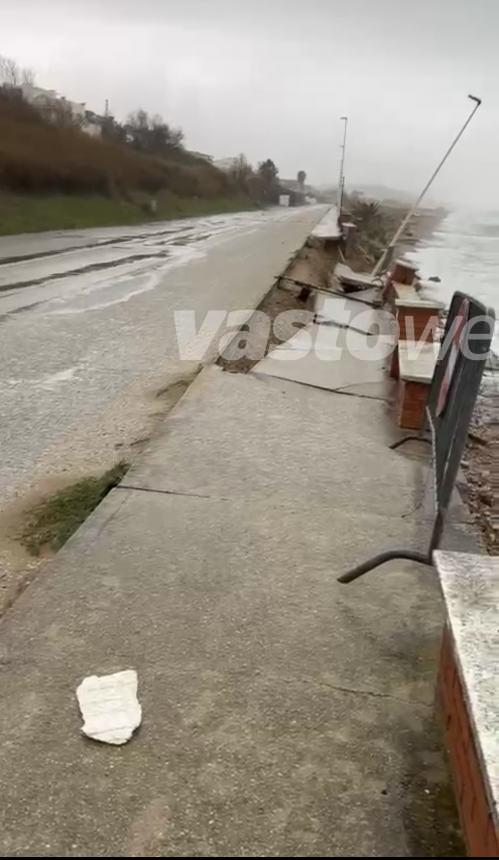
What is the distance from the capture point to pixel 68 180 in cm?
3938

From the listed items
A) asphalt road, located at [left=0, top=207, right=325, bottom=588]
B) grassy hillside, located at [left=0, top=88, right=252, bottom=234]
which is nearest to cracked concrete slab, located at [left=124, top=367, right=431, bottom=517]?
asphalt road, located at [left=0, top=207, right=325, bottom=588]

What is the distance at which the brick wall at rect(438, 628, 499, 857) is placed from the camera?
1842 millimetres

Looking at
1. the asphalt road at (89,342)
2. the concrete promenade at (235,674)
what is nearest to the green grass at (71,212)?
the asphalt road at (89,342)

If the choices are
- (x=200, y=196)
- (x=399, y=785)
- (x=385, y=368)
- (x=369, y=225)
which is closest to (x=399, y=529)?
(x=399, y=785)

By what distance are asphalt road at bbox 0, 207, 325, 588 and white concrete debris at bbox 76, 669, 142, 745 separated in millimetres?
1945

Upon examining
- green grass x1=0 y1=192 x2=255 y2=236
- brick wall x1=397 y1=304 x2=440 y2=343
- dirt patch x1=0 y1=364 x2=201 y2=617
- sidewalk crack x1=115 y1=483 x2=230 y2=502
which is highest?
brick wall x1=397 y1=304 x2=440 y2=343

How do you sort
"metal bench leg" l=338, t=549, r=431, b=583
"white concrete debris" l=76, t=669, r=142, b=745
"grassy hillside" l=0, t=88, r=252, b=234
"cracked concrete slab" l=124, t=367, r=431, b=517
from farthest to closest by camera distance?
"grassy hillside" l=0, t=88, r=252, b=234 → "cracked concrete slab" l=124, t=367, r=431, b=517 → "metal bench leg" l=338, t=549, r=431, b=583 → "white concrete debris" l=76, t=669, r=142, b=745

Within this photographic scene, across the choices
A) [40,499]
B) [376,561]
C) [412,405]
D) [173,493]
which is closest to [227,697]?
[376,561]

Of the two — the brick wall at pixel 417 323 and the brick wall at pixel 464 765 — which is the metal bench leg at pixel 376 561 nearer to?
the brick wall at pixel 464 765

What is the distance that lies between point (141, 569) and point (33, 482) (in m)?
1.59

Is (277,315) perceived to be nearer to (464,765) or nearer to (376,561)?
(376,561)

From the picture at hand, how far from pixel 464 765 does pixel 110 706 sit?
1.12 m

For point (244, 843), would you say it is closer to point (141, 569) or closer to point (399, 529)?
point (141, 569)

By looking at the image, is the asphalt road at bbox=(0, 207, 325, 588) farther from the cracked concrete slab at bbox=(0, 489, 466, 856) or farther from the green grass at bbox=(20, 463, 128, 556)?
the cracked concrete slab at bbox=(0, 489, 466, 856)
